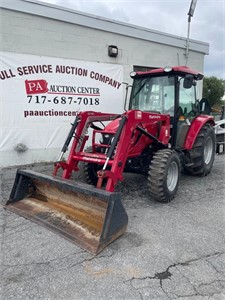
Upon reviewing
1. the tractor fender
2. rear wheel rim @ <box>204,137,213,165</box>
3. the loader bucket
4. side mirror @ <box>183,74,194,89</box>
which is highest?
side mirror @ <box>183,74,194,89</box>

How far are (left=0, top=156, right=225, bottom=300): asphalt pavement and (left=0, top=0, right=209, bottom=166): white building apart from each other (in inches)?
123

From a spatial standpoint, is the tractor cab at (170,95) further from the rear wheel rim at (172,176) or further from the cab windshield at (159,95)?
the rear wheel rim at (172,176)

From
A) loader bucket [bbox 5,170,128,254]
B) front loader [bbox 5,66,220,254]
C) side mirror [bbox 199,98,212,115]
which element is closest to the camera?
loader bucket [bbox 5,170,128,254]

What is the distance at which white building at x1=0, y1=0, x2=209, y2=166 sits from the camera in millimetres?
6609

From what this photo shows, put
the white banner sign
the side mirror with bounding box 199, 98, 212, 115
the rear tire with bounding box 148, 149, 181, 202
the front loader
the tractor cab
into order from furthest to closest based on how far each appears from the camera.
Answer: the white banner sign, the side mirror with bounding box 199, 98, 212, 115, the tractor cab, the rear tire with bounding box 148, 149, 181, 202, the front loader

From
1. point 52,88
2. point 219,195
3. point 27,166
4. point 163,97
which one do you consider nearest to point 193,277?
point 219,195

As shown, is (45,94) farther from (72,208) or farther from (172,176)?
(72,208)

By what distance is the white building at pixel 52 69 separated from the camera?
6609mm

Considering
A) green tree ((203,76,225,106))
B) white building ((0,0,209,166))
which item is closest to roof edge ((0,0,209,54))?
white building ((0,0,209,166))

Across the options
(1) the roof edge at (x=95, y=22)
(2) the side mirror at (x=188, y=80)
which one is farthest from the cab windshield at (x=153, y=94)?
(1) the roof edge at (x=95, y=22)

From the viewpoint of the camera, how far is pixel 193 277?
2701mm

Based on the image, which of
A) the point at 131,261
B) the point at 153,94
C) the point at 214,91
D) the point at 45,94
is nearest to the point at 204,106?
the point at 153,94

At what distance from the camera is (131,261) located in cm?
296

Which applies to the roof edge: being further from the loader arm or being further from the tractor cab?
the loader arm
